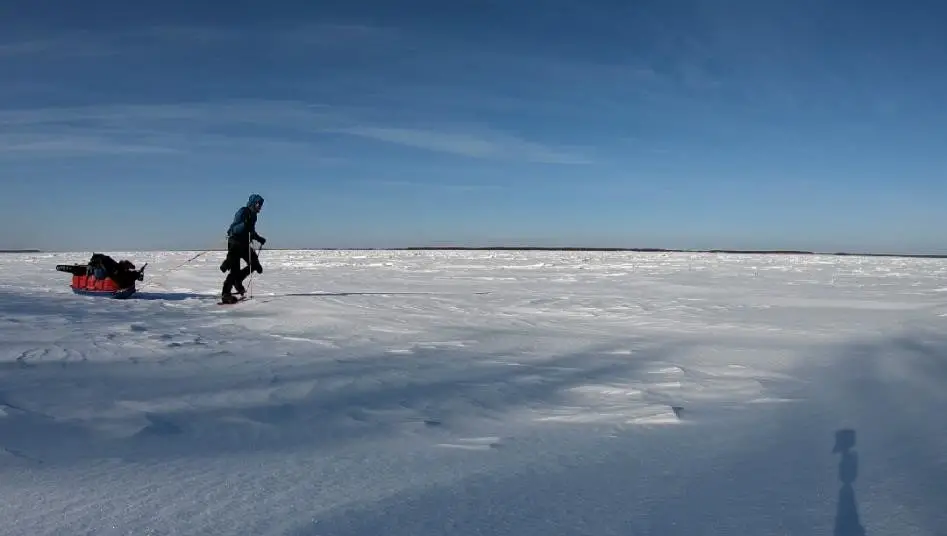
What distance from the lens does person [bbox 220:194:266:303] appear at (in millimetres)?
8398

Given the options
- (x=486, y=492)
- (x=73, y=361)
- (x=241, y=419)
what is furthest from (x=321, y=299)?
(x=486, y=492)

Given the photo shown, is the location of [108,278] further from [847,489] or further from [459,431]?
[847,489]

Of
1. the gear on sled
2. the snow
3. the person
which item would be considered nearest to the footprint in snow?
the snow

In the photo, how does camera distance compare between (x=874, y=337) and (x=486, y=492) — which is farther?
(x=874, y=337)

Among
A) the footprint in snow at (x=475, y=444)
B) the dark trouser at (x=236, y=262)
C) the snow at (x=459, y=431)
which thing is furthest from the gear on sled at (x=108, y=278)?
the footprint in snow at (x=475, y=444)

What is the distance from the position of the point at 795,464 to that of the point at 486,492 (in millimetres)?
1326

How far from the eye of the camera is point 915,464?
2.60 meters

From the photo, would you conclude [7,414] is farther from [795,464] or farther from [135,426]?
[795,464]

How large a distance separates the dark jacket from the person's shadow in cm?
737

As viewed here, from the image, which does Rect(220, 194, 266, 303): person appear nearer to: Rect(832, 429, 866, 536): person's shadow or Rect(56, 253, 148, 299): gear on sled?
Rect(56, 253, 148, 299): gear on sled

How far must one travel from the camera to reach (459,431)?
3014 mm

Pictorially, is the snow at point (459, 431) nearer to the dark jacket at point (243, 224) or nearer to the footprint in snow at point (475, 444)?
the footprint in snow at point (475, 444)

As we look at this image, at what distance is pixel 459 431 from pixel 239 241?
643 centimetres

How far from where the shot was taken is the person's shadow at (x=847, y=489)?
2.00m
